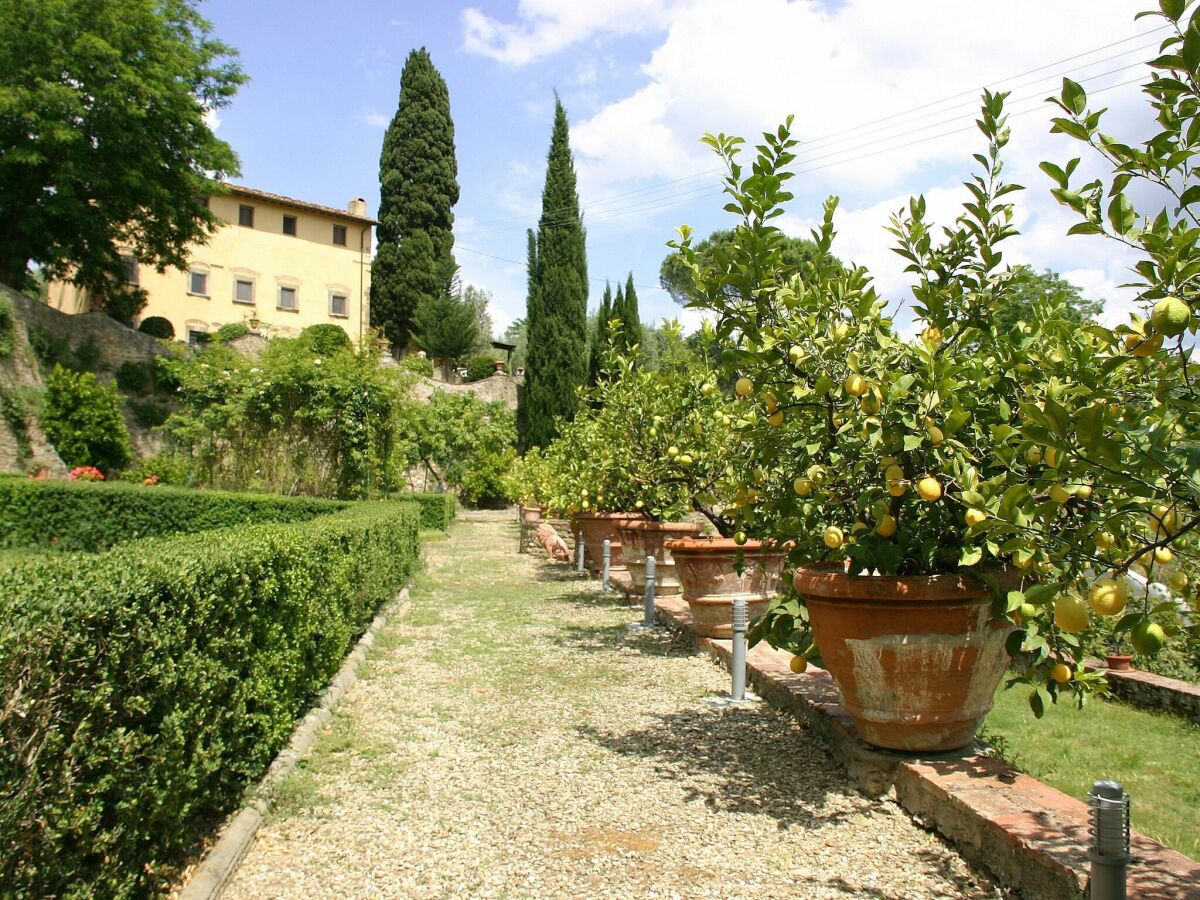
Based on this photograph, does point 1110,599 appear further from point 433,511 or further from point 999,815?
point 433,511

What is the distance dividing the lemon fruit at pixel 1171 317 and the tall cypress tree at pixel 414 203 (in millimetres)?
37942

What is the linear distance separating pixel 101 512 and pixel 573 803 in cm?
1445

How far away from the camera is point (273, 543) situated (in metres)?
3.95

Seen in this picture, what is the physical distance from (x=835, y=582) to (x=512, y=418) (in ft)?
105

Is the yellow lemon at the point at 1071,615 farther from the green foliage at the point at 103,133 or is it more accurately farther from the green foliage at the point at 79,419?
the green foliage at the point at 103,133

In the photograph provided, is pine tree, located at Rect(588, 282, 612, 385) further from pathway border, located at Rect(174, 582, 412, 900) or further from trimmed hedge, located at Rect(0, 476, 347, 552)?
pathway border, located at Rect(174, 582, 412, 900)

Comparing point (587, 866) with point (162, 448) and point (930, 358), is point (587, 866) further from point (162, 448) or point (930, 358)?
point (162, 448)

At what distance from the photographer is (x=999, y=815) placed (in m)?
2.74

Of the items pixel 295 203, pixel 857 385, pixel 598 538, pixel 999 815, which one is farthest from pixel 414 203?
pixel 999 815

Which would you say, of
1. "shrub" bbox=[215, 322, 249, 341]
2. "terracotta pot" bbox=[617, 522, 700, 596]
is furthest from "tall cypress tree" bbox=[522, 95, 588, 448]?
"terracotta pot" bbox=[617, 522, 700, 596]

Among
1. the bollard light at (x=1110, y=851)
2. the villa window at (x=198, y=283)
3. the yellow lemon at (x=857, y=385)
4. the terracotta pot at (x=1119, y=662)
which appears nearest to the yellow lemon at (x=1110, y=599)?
the bollard light at (x=1110, y=851)

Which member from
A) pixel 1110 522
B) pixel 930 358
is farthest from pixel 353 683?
pixel 1110 522

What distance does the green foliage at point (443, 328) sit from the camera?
37000mm

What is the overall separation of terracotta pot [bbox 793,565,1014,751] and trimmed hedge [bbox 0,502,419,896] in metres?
2.37
